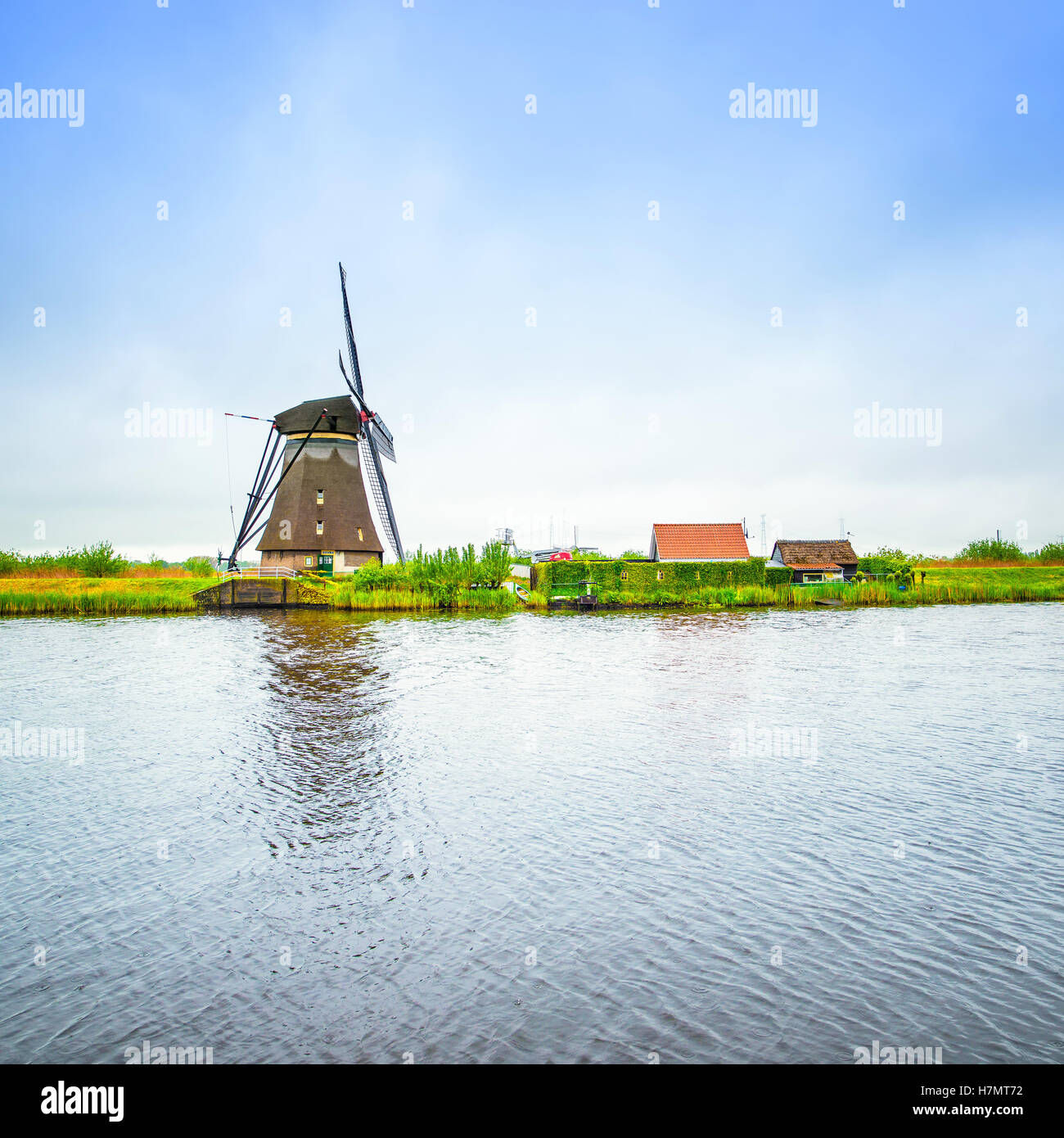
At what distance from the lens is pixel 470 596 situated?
4019 cm

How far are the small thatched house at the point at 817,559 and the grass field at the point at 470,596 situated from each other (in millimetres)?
7326

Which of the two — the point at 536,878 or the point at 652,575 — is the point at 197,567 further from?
the point at 536,878

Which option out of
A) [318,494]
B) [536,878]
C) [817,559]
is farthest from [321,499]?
[536,878]

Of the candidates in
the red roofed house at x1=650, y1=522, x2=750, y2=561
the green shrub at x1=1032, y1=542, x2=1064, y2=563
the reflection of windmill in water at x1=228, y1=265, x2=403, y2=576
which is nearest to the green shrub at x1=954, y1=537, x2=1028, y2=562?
the green shrub at x1=1032, y1=542, x2=1064, y2=563

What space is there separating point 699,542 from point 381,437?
24601 millimetres

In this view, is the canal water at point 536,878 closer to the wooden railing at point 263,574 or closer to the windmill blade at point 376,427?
the wooden railing at point 263,574

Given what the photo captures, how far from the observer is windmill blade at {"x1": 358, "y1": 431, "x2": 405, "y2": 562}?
4912cm

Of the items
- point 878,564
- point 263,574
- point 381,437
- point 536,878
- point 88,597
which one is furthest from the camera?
point 381,437

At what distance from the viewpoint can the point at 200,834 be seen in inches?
273

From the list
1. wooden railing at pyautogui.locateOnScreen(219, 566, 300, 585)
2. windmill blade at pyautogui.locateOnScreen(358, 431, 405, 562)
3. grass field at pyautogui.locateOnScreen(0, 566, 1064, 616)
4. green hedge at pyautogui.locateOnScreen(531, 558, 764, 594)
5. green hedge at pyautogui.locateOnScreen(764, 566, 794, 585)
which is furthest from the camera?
windmill blade at pyautogui.locateOnScreen(358, 431, 405, 562)

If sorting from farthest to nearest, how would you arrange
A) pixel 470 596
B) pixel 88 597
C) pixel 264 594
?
pixel 470 596 → pixel 264 594 → pixel 88 597

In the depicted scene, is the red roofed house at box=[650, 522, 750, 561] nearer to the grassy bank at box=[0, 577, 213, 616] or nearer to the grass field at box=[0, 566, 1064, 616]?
the grass field at box=[0, 566, 1064, 616]

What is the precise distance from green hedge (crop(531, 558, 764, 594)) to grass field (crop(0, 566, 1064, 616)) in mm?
808
